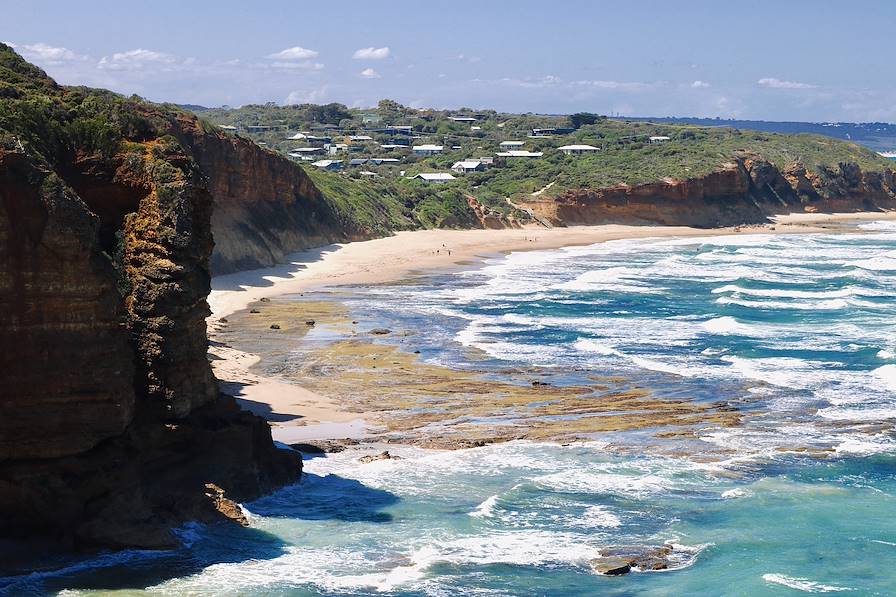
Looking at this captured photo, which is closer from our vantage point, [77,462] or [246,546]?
[77,462]

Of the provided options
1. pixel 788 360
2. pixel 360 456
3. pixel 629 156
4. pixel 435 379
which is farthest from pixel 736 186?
pixel 360 456

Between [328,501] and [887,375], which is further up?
[887,375]

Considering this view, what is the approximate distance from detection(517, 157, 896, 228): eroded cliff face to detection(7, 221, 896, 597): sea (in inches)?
2166

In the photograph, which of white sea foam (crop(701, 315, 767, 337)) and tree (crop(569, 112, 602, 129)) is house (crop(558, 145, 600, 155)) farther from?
white sea foam (crop(701, 315, 767, 337))

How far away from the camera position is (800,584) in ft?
62.9

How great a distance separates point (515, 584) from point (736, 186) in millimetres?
93990

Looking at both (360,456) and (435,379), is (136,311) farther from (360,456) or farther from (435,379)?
(435,379)

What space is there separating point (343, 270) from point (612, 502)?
1652 inches

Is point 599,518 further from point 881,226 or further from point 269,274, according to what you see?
point 881,226

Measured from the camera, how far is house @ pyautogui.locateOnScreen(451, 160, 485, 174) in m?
122

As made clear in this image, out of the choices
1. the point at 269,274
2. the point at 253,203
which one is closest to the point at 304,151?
the point at 253,203

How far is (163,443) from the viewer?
68.0 ft

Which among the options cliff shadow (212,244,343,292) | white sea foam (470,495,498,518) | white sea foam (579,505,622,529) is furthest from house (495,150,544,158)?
white sea foam (579,505,622,529)

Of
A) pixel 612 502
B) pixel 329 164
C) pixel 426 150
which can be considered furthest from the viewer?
pixel 426 150
